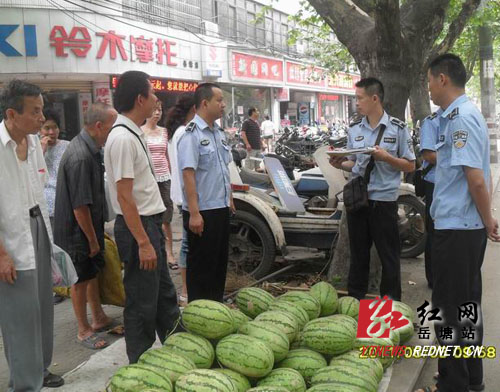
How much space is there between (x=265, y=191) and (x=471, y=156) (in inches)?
133

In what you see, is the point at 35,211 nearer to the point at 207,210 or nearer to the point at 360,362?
the point at 207,210

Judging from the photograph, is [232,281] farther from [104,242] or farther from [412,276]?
[412,276]

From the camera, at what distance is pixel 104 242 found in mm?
4531

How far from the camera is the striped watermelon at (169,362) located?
2975 millimetres

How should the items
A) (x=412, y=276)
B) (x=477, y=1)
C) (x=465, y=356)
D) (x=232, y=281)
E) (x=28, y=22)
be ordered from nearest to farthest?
1. (x=465, y=356)
2. (x=232, y=281)
3. (x=412, y=276)
4. (x=477, y=1)
5. (x=28, y=22)

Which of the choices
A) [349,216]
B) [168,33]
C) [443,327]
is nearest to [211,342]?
[443,327]

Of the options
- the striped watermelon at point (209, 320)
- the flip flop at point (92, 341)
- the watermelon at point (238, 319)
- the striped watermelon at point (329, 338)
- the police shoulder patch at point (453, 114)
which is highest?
the police shoulder patch at point (453, 114)

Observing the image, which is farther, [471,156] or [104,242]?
[104,242]

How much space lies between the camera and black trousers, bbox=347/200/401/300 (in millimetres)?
Answer: 4512

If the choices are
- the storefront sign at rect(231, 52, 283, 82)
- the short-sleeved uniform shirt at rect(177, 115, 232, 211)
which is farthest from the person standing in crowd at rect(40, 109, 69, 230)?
the storefront sign at rect(231, 52, 283, 82)

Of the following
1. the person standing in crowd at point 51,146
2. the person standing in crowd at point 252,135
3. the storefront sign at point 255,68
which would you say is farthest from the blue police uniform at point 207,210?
the storefront sign at point 255,68

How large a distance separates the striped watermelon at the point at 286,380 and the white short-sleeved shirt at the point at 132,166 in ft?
4.03

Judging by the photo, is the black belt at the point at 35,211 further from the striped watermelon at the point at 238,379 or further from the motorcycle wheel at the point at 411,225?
the motorcycle wheel at the point at 411,225

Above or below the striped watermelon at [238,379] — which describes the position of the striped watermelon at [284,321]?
above
